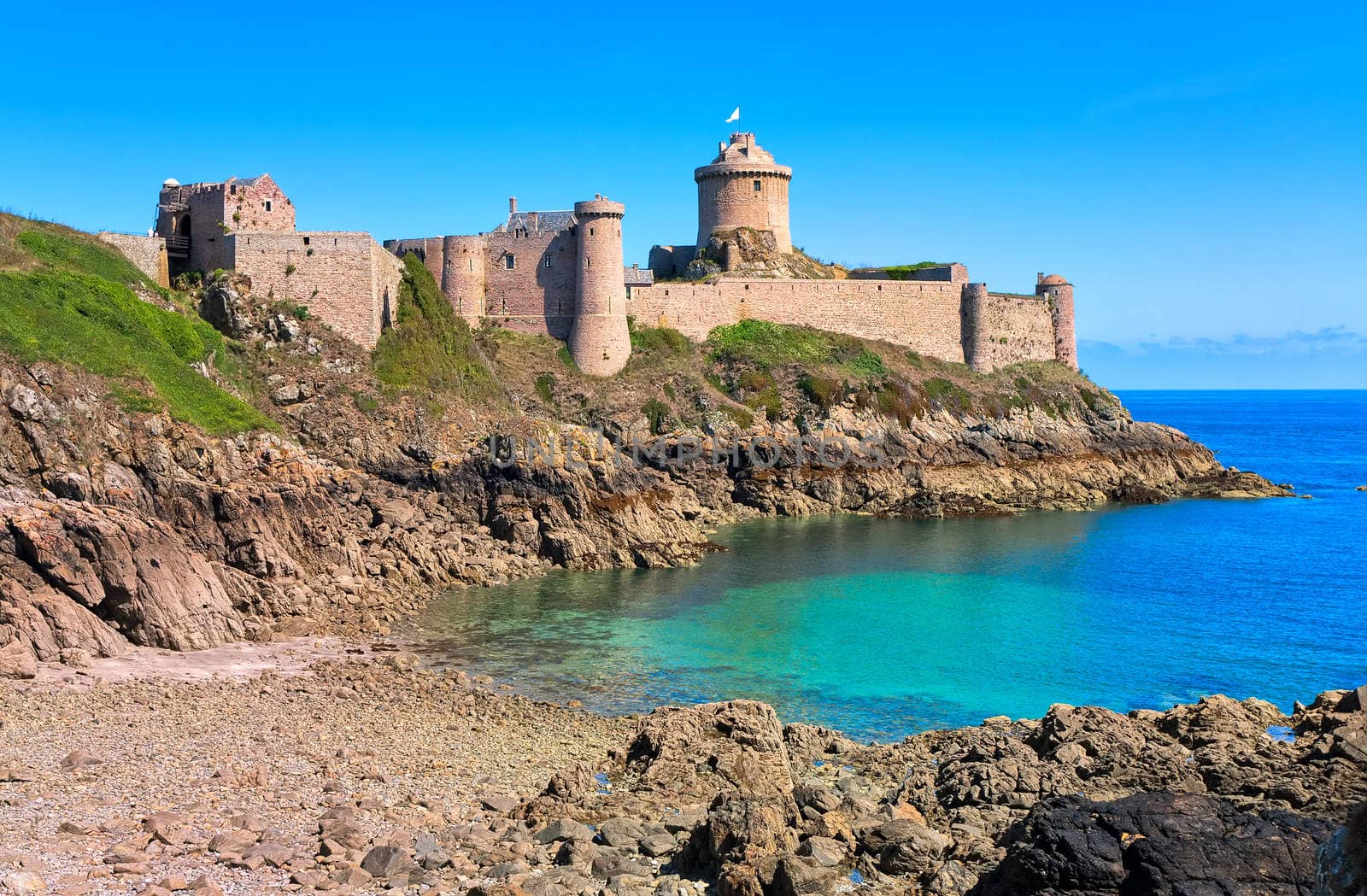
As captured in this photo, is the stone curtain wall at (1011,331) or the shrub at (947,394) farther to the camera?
the stone curtain wall at (1011,331)

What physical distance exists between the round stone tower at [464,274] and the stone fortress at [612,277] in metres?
0.06

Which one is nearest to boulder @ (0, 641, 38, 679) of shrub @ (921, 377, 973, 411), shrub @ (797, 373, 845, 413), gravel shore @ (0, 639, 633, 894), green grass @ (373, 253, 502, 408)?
gravel shore @ (0, 639, 633, 894)

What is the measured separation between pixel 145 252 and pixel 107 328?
7.72m

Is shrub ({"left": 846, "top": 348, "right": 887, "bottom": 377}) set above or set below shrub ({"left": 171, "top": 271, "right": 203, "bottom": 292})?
below

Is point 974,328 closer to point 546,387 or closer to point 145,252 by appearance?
point 546,387

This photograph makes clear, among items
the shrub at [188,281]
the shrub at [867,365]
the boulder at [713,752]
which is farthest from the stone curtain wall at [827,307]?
the boulder at [713,752]

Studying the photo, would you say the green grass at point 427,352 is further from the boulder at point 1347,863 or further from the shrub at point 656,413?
the boulder at point 1347,863

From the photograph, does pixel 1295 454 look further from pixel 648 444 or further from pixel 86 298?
pixel 86 298

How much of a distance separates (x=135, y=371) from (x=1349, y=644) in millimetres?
30991

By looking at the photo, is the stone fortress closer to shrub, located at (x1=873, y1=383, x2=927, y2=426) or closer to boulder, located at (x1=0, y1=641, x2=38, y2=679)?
shrub, located at (x1=873, y1=383, x2=927, y2=426)

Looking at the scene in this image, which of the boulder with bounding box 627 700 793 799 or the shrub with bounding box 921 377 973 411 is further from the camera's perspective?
the shrub with bounding box 921 377 973 411

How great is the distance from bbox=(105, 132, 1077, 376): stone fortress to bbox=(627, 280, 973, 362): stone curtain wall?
0.20 ft

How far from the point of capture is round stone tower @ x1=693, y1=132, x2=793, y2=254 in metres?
58.2

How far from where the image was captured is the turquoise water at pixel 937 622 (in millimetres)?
22562
